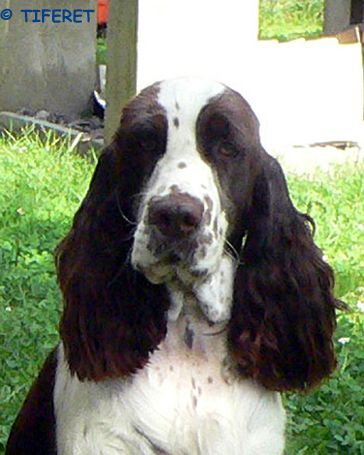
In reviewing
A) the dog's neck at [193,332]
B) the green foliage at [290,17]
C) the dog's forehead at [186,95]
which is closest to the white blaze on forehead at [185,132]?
the dog's forehead at [186,95]

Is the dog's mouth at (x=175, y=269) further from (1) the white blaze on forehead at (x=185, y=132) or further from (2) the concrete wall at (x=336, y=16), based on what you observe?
(2) the concrete wall at (x=336, y=16)

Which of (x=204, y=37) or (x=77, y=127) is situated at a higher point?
(x=204, y=37)

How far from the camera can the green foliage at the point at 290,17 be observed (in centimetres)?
1941

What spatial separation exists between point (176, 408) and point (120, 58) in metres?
5.13

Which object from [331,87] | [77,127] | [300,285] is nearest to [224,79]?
[331,87]

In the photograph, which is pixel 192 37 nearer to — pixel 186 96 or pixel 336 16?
pixel 336 16

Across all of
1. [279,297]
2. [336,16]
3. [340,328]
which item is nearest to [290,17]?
[336,16]

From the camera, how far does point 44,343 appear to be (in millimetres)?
5902

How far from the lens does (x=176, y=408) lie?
3812mm

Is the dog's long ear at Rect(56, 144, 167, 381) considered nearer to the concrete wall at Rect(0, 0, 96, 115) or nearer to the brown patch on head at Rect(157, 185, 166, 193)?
the brown patch on head at Rect(157, 185, 166, 193)

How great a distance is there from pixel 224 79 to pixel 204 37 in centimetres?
28

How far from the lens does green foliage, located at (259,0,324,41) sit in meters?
19.4

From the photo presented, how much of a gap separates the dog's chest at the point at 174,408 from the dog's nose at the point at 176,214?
18.5 inches

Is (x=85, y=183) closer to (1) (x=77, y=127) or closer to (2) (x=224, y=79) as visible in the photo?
(2) (x=224, y=79)
